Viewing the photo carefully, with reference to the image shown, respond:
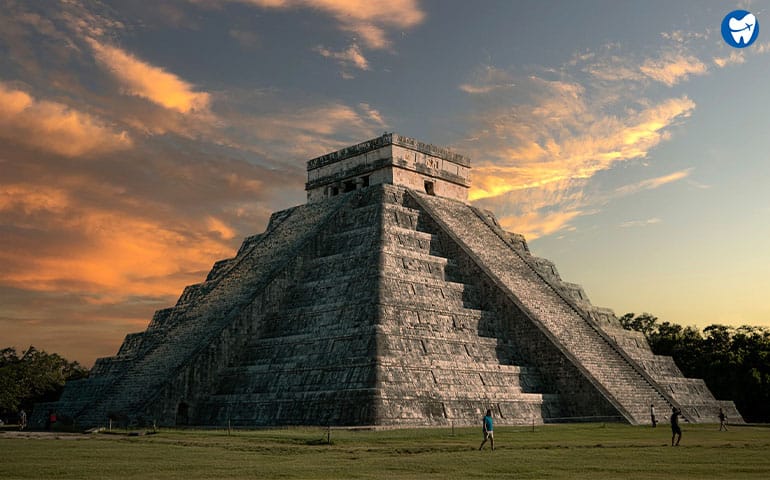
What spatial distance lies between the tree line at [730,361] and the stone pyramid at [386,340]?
19.9 ft

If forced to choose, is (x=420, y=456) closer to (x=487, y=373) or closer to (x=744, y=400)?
(x=487, y=373)

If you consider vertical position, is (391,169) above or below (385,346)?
above

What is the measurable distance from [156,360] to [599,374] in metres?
16.8

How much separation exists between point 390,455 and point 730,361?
96.5 feet

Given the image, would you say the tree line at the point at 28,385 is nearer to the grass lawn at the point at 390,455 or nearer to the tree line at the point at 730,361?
the grass lawn at the point at 390,455

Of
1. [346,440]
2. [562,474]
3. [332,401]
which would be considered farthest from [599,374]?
[562,474]

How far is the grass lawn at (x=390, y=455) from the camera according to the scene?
1359cm

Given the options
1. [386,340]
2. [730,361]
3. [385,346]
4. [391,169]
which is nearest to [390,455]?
[385,346]

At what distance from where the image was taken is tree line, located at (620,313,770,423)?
129ft

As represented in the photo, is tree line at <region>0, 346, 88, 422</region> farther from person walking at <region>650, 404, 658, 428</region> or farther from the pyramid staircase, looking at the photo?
person walking at <region>650, 404, 658, 428</region>

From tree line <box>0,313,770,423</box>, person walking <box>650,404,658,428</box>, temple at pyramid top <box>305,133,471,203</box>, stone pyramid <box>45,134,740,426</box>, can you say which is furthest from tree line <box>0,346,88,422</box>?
person walking <box>650,404,658,428</box>

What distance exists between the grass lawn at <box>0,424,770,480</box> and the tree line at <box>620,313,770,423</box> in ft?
56.4

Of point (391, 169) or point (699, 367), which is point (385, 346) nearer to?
point (391, 169)

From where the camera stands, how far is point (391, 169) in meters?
37.7
